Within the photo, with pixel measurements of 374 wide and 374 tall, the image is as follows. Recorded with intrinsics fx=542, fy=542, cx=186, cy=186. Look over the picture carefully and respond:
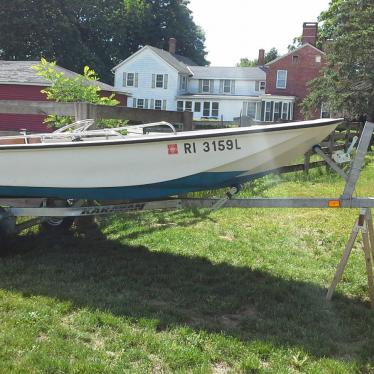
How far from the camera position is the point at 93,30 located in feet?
201

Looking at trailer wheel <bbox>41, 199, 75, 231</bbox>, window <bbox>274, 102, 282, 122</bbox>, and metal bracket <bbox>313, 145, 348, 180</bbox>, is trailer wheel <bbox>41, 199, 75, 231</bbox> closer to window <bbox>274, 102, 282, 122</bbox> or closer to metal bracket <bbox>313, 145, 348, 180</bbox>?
metal bracket <bbox>313, 145, 348, 180</bbox>

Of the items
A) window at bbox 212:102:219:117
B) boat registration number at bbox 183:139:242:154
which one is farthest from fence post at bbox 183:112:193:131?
window at bbox 212:102:219:117

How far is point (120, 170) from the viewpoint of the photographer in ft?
17.7

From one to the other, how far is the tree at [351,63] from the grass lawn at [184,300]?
2338 cm

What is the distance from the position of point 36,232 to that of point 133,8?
61073mm

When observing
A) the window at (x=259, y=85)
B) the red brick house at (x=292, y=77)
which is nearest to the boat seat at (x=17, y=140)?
the red brick house at (x=292, y=77)

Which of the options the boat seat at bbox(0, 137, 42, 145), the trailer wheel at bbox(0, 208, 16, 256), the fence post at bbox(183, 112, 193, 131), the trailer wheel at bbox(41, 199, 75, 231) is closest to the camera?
the trailer wheel at bbox(0, 208, 16, 256)

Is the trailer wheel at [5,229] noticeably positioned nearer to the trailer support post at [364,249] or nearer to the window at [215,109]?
the trailer support post at [364,249]

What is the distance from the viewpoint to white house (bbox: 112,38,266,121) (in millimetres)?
49625

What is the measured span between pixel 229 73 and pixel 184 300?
4827 centimetres

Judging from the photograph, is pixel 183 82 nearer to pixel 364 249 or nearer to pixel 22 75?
pixel 22 75

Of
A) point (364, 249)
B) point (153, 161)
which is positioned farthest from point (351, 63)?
point (364, 249)

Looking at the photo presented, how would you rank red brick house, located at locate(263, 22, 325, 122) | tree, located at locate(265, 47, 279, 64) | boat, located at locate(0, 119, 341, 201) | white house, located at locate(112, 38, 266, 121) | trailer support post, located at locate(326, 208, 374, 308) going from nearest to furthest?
trailer support post, located at locate(326, 208, 374, 308), boat, located at locate(0, 119, 341, 201), red brick house, located at locate(263, 22, 325, 122), white house, located at locate(112, 38, 266, 121), tree, located at locate(265, 47, 279, 64)

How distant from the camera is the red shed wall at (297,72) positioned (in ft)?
152
